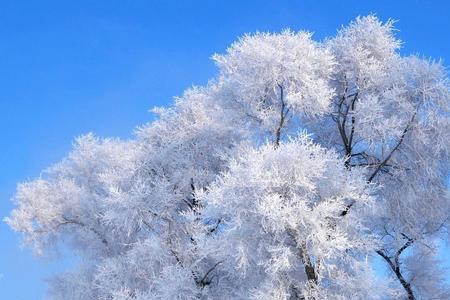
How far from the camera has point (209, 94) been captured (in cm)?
2448

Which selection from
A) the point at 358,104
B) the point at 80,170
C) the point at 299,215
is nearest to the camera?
the point at 299,215

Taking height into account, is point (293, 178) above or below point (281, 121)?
below

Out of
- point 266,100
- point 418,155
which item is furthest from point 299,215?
point 418,155

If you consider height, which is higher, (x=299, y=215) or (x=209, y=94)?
(x=209, y=94)

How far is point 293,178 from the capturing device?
17.8m

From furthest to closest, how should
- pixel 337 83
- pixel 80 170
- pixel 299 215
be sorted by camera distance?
pixel 80 170, pixel 337 83, pixel 299 215

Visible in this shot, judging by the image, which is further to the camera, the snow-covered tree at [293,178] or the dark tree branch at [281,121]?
the dark tree branch at [281,121]

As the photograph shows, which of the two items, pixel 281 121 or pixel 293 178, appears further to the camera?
pixel 281 121

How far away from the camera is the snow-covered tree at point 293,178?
701 inches

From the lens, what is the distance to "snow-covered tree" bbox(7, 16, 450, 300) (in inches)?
701

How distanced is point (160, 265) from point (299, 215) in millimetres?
8302

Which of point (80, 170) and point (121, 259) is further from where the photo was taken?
point (80, 170)

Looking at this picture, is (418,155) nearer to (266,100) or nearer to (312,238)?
(266,100)

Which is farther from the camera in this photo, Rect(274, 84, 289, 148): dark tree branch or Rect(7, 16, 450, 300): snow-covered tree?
Rect(274, 84, 289, 148): dark tree branch
